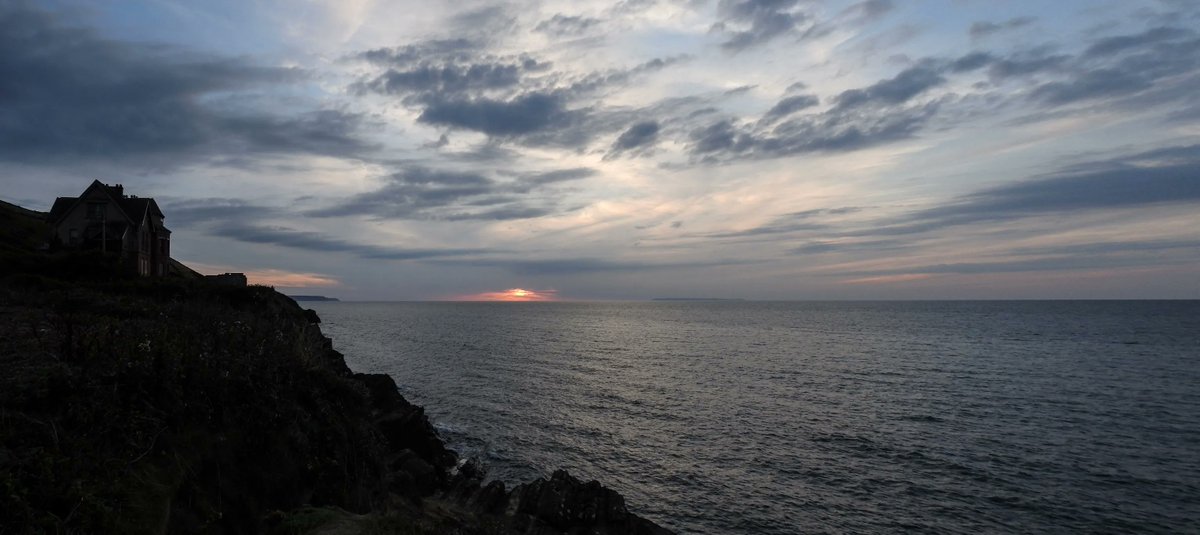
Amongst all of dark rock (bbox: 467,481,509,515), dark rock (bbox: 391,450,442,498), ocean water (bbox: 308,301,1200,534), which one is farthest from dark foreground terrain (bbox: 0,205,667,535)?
ocean water (bbox: 308,301,1200,534)

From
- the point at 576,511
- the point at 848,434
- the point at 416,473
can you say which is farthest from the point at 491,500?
the point at 848,434

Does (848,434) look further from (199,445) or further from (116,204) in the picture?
(116,204)

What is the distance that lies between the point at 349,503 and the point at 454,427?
25.7 m

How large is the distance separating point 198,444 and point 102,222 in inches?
2099

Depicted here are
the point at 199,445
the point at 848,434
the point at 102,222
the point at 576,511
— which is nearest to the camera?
the point at 199,445

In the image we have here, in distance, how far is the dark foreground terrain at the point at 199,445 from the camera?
902 cm

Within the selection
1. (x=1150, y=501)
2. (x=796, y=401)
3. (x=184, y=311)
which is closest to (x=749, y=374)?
(x=796, y=401)

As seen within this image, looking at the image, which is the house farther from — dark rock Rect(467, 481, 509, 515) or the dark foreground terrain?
dark rock Rect(467, 481, 509, 515)

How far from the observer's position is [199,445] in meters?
11.7

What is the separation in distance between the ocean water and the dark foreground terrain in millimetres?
8609

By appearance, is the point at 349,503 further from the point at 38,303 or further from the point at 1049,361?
the point at 1049,361

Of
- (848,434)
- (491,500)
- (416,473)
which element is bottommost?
(848,434)

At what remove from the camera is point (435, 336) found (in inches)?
4481

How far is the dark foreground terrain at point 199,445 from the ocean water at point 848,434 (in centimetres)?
861
